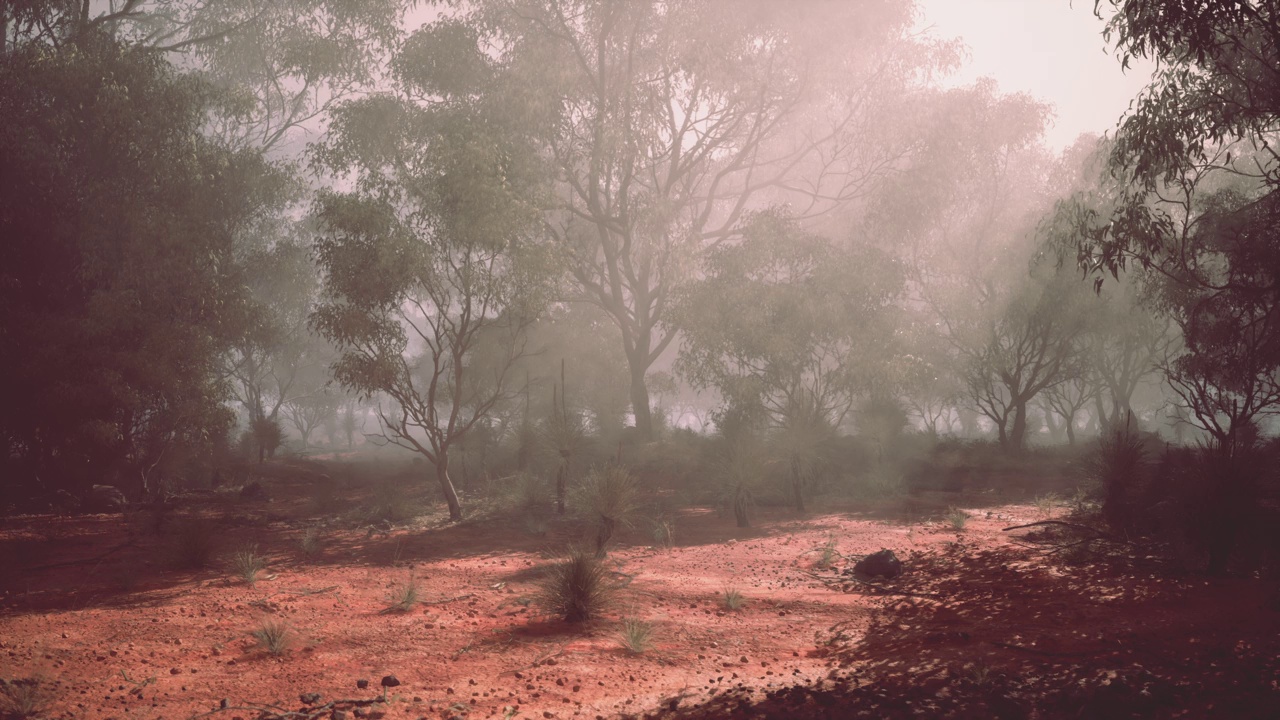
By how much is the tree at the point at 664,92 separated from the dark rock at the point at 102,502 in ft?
40.3

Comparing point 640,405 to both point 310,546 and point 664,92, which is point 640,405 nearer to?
point 664,92

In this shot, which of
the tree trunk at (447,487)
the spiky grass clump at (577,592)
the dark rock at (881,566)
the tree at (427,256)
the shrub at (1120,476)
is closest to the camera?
the spiky grass clump at (577,592)

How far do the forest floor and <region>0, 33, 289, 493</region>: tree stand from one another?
4243 mm

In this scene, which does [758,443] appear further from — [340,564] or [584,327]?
[584,327]

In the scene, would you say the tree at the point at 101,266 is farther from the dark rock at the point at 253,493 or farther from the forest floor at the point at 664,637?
the forest floor at the point at 664,637

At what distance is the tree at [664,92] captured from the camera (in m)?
21.5

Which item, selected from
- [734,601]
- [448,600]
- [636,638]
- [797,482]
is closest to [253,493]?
[448,600]

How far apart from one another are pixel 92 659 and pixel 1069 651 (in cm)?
849

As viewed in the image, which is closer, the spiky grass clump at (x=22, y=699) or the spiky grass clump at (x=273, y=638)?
the spiky grass clump at (x=22, y=699)

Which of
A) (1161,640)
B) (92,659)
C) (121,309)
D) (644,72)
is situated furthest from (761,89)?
(92,659)

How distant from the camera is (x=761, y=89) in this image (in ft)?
78.7

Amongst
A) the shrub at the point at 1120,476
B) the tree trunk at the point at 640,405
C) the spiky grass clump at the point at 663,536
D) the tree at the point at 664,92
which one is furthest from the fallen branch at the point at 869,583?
the tree trunk at the point at 640,405

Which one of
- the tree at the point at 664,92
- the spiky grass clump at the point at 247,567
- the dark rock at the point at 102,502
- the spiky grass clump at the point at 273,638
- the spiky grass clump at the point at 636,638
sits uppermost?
the tree at the point at 664,92

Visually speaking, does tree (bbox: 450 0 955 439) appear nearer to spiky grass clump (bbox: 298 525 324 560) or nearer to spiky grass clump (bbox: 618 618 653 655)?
spiky grass clump (bbox: 298 525 324 560)
